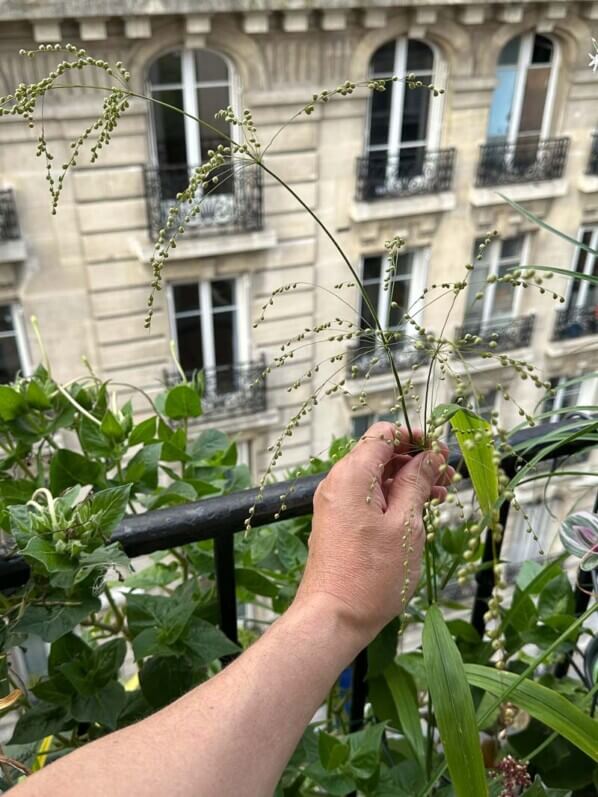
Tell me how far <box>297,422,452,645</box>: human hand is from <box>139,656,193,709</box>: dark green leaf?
190mm

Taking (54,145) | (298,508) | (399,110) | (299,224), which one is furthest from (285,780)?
(399,110)

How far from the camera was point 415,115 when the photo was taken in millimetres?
4398

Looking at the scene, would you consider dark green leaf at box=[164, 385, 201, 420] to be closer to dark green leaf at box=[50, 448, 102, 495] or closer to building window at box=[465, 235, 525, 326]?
dark green leaf at box=[50, 448, 102, 495]

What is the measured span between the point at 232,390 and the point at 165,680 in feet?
13.2

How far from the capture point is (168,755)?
0.41m

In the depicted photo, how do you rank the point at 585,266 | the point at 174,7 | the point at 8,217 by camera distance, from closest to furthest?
the point at 174,7 → the point at 8,217 → the point at 585,266

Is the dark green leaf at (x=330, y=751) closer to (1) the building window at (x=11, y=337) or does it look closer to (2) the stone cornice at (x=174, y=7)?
(2) the stone cornice at (x=174, y=7)

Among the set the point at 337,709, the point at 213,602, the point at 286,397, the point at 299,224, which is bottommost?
the point at 286,397

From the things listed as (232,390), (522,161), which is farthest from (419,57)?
(232,390)

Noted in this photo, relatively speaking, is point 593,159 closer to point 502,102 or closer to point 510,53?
point 502,102

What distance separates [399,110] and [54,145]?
6.55 ft

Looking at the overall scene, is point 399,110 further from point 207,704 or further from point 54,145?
point 207,704

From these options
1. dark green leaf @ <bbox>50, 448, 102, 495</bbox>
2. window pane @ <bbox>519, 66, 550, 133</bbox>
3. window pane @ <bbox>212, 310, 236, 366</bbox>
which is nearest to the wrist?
dark green leaf @ <bbox>50, 448, 102, 495</bbox>

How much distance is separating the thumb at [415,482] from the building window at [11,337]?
3895mm
